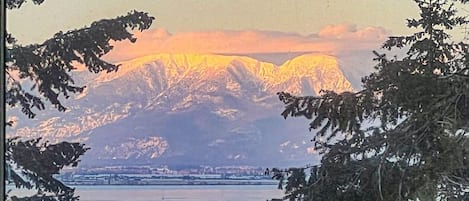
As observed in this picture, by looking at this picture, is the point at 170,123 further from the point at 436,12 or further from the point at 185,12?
the point at 436,12

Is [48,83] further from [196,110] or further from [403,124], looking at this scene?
[403,124]

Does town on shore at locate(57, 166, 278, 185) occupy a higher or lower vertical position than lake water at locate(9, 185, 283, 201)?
higher

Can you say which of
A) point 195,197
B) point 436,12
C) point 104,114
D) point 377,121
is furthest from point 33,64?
point 436,12

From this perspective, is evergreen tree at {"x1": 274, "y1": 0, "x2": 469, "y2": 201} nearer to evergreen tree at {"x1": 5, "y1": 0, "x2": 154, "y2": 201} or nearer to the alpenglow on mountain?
the alpenglow on mountain

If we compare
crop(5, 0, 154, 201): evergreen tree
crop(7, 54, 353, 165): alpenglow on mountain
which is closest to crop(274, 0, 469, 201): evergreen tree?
crop(7, 54, 353, 165): alpenglow on mountain

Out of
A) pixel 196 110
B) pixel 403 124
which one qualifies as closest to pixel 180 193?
pixel 196 110

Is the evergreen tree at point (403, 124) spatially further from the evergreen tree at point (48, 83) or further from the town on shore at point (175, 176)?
the evergreen tree at point (48, 83)
